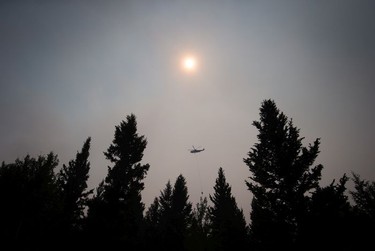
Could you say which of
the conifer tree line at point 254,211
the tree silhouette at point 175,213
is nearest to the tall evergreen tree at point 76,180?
the conifer tree line at point 254,211

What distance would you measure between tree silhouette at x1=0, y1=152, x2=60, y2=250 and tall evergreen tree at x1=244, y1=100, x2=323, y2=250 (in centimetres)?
1315

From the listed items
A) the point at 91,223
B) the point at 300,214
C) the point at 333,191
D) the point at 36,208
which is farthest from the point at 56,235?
the point at 333,191

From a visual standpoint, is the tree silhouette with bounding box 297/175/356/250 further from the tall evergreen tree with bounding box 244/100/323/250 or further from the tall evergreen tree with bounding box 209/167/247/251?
the tall evergreen tree with bounding box 209/167/247/251

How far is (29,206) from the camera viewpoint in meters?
18.0

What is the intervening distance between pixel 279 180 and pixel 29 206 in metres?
18.1

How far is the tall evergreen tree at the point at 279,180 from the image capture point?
14328mm

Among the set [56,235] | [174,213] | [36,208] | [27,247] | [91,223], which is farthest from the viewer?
[174,213]

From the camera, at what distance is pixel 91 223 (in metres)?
12.4

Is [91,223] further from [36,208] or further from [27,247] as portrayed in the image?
[36,208]

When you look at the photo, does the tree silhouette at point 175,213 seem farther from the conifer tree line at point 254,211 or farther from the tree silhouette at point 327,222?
the tree silhouette at point 327,222

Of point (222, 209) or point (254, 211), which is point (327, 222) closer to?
point (254, 211)

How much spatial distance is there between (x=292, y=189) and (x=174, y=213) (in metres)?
27.1

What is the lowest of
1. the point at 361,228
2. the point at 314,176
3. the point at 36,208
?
the point at 361,228

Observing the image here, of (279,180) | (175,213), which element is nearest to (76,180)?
(175,213)
